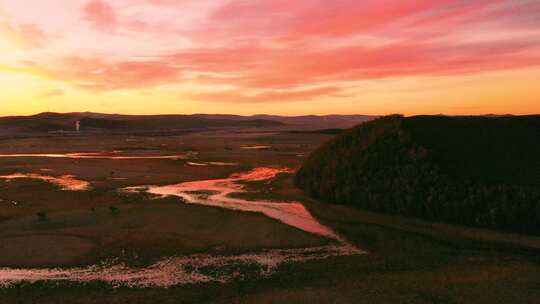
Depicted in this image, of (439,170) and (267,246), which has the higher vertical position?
(439,170)

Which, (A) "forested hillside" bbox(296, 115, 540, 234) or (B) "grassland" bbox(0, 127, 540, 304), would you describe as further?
(A) "forested hillside" bbox(296, 115, 540, 234)

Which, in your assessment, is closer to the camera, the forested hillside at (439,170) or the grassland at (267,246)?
the grassland at (267,246)

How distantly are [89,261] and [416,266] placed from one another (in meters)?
11.0

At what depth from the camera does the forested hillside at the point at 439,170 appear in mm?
19859

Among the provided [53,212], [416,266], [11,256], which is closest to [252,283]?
[416,266]

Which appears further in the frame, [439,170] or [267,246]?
[439,170]

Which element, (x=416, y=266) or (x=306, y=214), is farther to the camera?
(x=306, y=214)

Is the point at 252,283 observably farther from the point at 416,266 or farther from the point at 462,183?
the point at 462,183

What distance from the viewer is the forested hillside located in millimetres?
19859

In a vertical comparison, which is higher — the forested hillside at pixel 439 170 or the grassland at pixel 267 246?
the forested hillside at pixel 439 170

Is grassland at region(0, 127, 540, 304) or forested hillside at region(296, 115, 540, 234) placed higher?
forested hillside at region(296, 115, 540, 234)

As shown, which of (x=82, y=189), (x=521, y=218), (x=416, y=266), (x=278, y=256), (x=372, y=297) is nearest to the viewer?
(x=372, y=297)

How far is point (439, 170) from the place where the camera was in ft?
75.7

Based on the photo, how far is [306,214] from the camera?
23.1 metres
